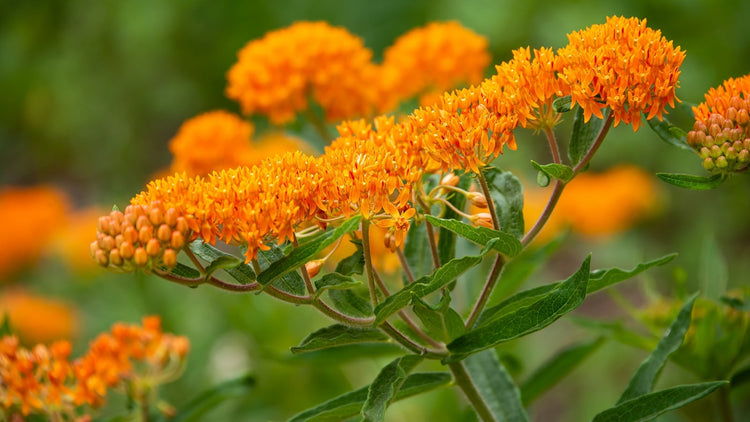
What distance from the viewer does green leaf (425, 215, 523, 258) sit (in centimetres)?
147

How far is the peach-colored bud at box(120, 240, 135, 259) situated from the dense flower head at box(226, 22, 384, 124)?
1.28 meters

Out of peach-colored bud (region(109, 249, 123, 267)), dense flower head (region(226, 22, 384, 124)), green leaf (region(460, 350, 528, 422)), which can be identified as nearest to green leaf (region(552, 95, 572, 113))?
green leaf (region(460, 350, 528, 422))

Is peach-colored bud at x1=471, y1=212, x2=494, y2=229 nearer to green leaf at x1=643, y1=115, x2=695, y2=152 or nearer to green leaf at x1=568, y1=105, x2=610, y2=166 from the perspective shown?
green leaf at x1=568, y1=105, x2=610, y2=166

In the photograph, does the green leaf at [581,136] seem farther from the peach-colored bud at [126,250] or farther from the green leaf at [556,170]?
the peach-colored bud at [126,250]

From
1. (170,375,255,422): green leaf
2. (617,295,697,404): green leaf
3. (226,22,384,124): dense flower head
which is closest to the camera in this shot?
(617,295,697,404): green leaf

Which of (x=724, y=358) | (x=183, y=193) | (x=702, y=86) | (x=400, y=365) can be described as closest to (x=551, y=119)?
(x=400, y=365)

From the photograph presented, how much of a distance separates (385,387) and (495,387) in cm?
50

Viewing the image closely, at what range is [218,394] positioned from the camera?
2234mm

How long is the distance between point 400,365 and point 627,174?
425 centimetres

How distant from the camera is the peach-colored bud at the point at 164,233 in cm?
146

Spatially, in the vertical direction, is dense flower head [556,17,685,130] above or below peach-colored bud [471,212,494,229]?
above

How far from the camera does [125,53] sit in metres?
7.48

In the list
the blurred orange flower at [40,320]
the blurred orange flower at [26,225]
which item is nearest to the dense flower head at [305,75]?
the blurred orange flower at [40,320]

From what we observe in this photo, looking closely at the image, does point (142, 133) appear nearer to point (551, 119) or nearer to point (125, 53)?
point (125, 53)
